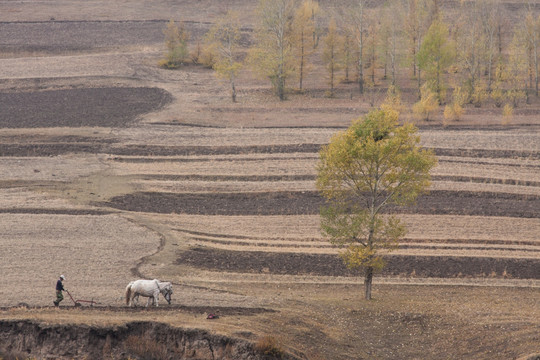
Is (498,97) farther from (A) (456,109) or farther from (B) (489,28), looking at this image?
(B) (489,28)

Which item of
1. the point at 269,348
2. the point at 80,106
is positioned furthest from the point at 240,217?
the point at 80,106

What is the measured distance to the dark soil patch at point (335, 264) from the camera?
43.0 metres

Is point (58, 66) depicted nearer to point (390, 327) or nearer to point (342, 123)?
point (342, 123)

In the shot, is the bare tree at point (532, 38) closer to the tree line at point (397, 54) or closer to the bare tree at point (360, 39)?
the tree line at point (397, 54)

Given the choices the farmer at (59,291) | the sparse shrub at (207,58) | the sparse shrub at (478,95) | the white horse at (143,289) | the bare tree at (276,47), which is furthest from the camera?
the sparse shrub at (207,58)

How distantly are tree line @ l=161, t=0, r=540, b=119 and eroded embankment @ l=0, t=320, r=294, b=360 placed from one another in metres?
57.6

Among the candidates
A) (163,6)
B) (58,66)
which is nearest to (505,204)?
(58,66)

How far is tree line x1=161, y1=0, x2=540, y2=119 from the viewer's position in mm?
88625

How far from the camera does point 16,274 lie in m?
37.4

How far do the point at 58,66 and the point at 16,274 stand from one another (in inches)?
2610

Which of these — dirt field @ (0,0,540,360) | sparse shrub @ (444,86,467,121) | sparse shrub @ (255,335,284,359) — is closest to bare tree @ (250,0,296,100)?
dirt field @ (0,0,540,360)

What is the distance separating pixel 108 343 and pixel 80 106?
5931cm

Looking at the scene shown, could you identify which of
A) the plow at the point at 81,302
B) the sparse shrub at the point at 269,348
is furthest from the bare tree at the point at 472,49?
the sparse shrub at the point at 269,348

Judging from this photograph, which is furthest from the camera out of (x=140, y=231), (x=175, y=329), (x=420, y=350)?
(x=140, y=231)
